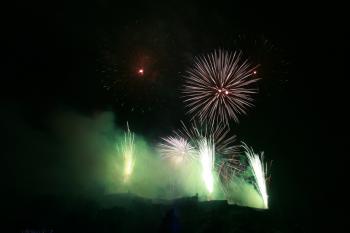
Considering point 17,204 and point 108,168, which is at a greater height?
point 108,168

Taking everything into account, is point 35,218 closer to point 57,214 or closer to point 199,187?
point 57,214

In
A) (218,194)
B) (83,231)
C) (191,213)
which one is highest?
(218,194)

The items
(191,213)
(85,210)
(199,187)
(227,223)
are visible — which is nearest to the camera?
(227,223)

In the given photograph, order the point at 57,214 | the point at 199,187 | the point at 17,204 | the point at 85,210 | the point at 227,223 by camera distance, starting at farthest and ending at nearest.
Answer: the point at 199,187
the point at 17,204
the point at 57,214
the point at 85,210
the point at 227,223

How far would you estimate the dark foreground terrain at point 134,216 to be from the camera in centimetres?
3061

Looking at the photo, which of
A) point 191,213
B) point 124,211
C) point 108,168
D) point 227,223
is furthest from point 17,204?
point 227,223

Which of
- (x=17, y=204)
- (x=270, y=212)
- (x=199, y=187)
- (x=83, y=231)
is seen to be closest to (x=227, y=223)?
(x=270, y=212)

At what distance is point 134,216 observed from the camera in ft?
120

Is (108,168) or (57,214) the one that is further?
(108,168)

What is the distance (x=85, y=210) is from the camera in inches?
1564

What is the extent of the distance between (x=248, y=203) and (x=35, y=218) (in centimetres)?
3288

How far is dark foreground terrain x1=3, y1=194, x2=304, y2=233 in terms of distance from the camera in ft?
100

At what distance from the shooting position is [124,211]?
3662 centimetres

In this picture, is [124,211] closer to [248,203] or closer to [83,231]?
[83,231]
